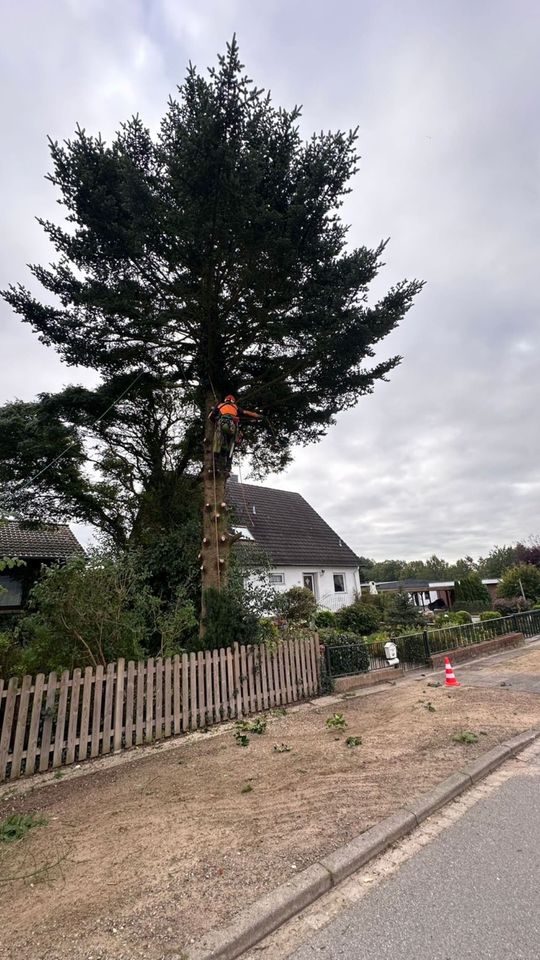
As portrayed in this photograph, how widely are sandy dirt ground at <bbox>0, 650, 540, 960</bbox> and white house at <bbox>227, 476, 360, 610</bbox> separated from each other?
14394mm

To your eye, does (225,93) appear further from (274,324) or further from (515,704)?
(515,704)

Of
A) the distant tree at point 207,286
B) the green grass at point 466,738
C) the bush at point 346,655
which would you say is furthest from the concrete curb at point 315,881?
the distant tree at point 207,286

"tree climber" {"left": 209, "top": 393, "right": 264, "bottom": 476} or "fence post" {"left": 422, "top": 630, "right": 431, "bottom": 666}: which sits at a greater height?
"tree climber" {"left": 209, "top": 393, "right": 264, "bottom": 476}

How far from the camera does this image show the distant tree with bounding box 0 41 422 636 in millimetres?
7219

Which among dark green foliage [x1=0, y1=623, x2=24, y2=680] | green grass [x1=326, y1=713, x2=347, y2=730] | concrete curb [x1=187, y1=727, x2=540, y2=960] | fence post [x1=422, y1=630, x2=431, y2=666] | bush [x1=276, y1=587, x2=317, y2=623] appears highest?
bush [x1=276, y1=587, x2=317, y2=623]

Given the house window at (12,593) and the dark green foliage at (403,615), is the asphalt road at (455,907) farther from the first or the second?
the house window at (12,593)

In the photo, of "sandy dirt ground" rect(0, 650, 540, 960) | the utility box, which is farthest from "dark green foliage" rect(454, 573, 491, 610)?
"sandy dirt ground" rect(0, 650, 540, 960)

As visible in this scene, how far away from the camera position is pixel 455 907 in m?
2.36

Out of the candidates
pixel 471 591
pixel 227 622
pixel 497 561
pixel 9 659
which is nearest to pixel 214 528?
pixel 227 622

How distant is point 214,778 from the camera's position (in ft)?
14.4

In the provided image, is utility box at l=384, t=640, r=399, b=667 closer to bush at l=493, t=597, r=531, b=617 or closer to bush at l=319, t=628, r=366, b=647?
bush at l=319, t=628, r=366, b=647

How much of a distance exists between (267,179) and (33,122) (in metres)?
4.33

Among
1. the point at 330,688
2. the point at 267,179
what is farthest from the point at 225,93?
the point at 330,688

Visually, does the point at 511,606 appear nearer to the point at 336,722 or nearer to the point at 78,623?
the point at 336,722
